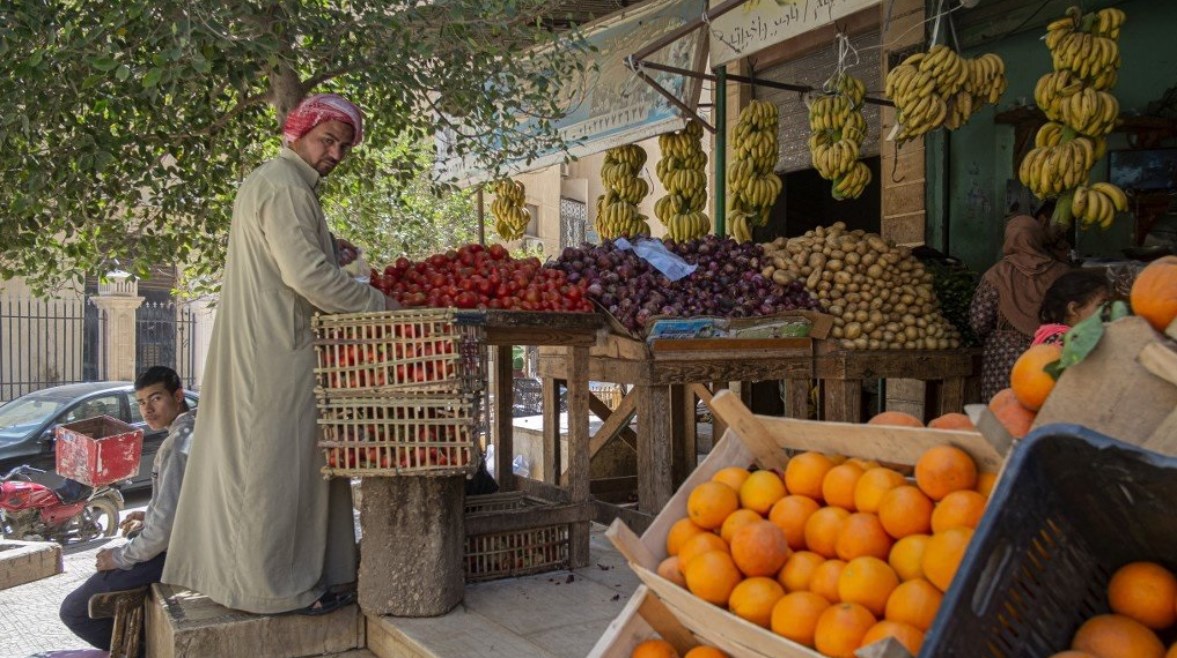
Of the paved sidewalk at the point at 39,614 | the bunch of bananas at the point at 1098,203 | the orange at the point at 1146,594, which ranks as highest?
the bunch of bananas at the point at 1098,203

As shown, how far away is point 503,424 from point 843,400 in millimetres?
1987

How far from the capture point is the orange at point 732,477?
2254 mm

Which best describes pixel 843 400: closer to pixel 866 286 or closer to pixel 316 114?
pixel 866 286

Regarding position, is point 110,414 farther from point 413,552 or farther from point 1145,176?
point 1145,176

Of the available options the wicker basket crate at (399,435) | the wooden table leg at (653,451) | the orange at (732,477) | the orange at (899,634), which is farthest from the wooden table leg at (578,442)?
the orange at (899,634)

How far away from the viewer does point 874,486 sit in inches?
76.8

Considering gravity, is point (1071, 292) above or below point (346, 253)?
below

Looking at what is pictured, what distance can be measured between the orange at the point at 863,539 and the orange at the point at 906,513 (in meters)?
0.02

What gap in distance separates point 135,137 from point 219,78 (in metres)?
0.57

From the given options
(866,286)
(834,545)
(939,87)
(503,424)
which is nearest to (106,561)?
(503,424)

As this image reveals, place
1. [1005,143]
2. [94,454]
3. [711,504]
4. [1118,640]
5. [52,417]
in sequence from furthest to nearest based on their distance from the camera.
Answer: [52,417]
[94,454]
[1005,143]
[711,504]
[1118,640]

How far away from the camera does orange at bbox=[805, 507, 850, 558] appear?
1965mm

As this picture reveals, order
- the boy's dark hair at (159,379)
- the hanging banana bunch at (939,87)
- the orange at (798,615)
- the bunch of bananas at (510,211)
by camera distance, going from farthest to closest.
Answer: the bunch of bananas at (510,211), the hanging banana bunch at (939,87), the boy's dark hair at (159,379), the orange at (798,615)

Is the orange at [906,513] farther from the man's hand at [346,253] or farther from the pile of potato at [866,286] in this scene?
the pile of potato at [866,286]
